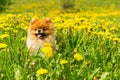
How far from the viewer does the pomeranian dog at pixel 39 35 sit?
4.76m

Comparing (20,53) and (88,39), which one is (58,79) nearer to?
(20,53)

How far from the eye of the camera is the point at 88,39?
6.16 metres

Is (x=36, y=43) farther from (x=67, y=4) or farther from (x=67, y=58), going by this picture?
(x=67, y=4)

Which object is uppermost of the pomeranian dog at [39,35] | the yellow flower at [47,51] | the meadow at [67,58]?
the yellow flower at [47,51]

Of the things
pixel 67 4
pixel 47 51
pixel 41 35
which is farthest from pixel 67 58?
pixel 67 4

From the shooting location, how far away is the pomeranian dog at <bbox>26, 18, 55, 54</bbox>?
4759mm

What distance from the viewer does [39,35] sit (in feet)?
15.6

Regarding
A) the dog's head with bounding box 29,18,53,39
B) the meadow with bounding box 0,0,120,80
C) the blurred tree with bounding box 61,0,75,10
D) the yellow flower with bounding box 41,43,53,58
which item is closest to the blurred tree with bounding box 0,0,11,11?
the blurred tree with bounding box 61,0,75,10

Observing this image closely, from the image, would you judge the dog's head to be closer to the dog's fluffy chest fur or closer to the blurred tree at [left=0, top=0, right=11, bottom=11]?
the dog's fluffy chest fur

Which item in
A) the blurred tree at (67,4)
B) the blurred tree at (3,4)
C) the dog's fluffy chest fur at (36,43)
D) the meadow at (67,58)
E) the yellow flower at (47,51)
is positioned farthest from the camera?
the blurred tree at (67,4)

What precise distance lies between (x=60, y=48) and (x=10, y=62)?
53.4 inches

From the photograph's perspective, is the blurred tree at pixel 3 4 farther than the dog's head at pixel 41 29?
Yes

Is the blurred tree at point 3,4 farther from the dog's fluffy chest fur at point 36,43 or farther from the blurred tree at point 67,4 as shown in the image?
the dog's fluffy chest fur at point 36,43

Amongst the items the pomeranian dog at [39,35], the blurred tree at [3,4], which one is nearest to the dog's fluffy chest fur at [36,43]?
the pomeranian dog at [39,35]
